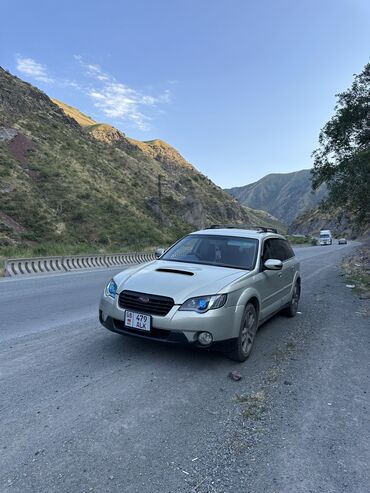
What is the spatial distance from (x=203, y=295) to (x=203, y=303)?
0.10m

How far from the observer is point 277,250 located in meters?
7.02

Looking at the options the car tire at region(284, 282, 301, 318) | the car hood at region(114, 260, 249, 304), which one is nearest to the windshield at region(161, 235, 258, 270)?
the car hood at region(114, 260, 249, 304)

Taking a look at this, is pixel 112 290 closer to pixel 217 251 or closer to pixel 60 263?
pixel 217 251

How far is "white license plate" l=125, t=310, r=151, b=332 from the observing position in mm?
4535

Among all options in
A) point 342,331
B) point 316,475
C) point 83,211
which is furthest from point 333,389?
point 83,211

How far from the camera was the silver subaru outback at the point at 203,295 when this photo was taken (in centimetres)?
446

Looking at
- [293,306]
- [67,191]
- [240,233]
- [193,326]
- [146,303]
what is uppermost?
[67,191]

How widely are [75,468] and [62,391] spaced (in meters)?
1.30

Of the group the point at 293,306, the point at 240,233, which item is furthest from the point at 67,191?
the point at 240,233

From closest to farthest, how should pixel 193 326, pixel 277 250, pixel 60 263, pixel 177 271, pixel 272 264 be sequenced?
pixel 193 326 → pixel 177 271 → pixel 272 264 → pixel 277 250 → pixel 60 263

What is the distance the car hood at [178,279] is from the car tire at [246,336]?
1.71ft

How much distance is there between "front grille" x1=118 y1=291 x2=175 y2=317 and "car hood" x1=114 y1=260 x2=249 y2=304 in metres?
0.06

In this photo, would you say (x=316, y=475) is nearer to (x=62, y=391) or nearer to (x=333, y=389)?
(x=333, y=389)

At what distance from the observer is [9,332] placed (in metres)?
6.07
